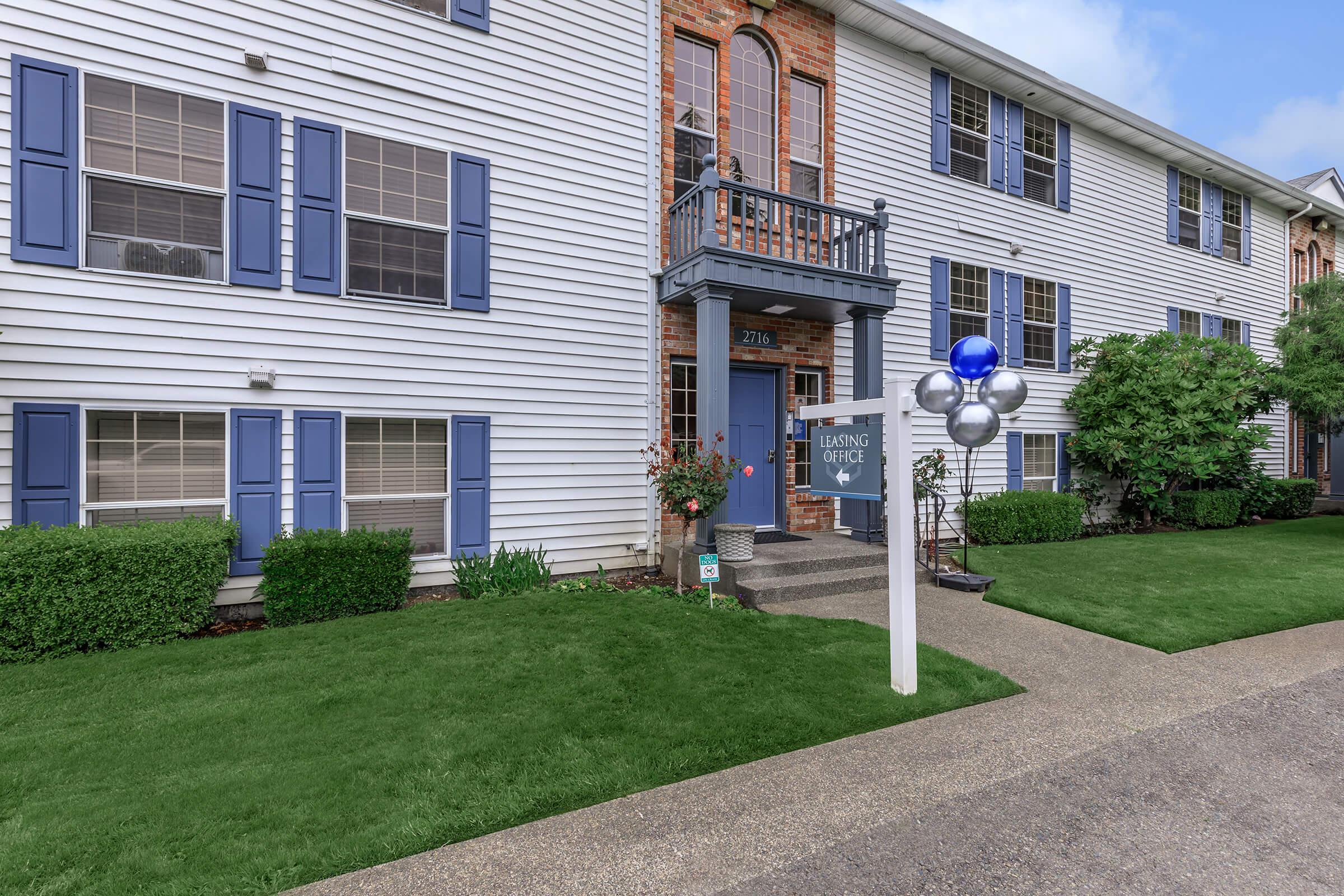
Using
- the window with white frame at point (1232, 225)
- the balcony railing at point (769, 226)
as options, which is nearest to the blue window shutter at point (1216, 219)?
the window with white frame at point (1232, 225)

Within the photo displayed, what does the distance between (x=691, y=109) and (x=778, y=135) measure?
1.27 meters

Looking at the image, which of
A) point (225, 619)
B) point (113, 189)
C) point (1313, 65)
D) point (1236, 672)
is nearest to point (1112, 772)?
point (1236, 672)

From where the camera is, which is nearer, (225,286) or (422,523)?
(225,286)

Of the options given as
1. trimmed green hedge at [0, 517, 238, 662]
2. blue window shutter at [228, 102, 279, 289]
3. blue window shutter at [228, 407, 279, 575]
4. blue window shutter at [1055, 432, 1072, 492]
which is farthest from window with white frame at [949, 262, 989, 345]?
trimmed green hedge at [0, 517, 238, 662]

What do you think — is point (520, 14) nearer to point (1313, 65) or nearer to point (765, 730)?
point (765, 730)

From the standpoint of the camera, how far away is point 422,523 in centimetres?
625

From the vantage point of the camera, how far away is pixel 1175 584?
654 cm

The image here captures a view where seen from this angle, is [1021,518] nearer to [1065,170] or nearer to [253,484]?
[1065,170]

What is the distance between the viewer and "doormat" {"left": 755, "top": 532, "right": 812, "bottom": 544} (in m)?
7.43

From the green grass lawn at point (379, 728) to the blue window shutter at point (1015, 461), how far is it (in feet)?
21.3

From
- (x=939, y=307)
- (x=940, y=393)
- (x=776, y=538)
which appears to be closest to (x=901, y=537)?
(x=940, y=393)

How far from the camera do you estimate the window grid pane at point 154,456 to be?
507 cm

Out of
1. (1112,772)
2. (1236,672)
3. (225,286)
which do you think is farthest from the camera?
(225,286)

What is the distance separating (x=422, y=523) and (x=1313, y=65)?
7260 inches
